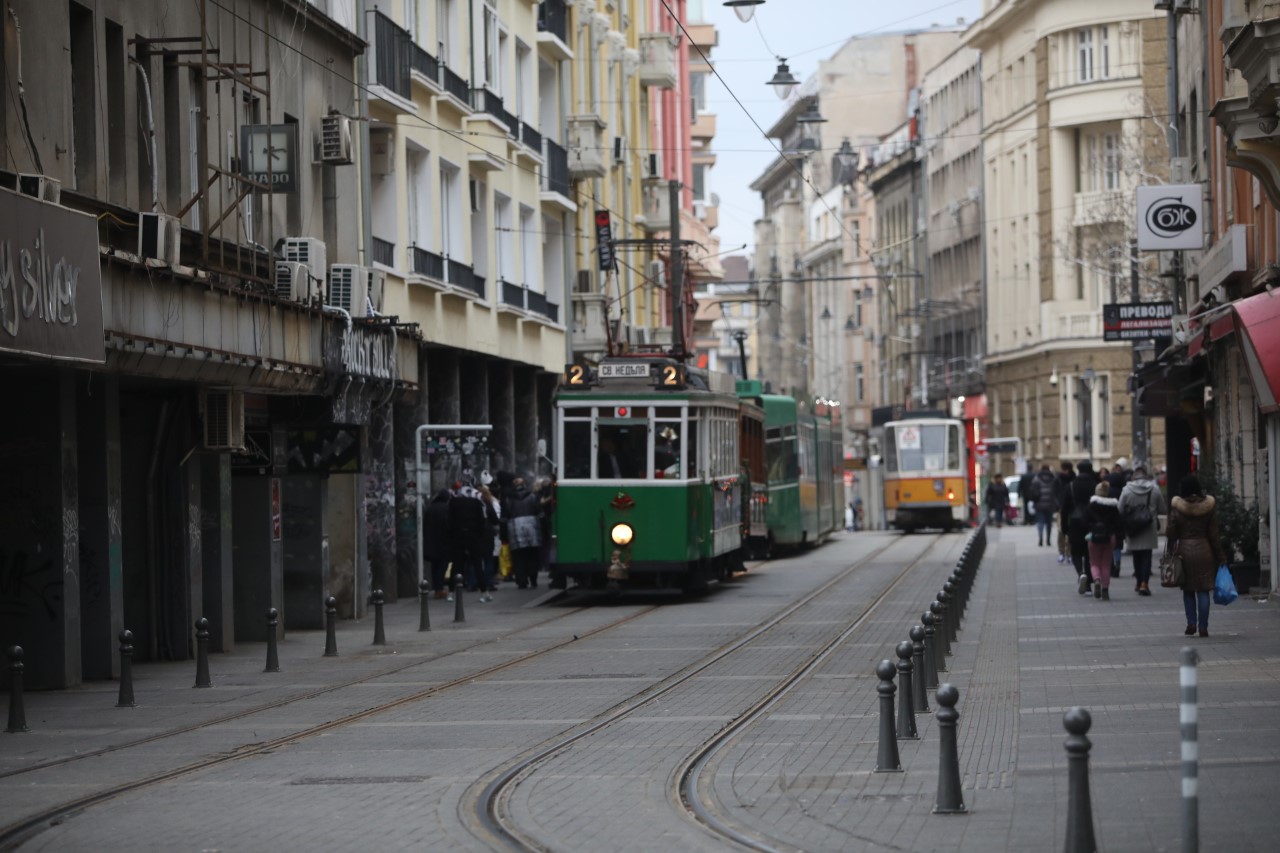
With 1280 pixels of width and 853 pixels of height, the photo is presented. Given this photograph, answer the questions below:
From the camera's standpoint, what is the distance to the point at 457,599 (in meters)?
26.7

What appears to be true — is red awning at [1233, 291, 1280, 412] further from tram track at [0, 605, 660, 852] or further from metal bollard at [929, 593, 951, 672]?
tram track at [0, 605, 660, 852]

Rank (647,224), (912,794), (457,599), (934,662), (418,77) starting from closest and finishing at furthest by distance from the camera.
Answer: (912,794) < (934,662) < (457,599) < (418,77) < (647,224)

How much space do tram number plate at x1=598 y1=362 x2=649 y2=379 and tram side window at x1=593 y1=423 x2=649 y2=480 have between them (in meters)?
0.70

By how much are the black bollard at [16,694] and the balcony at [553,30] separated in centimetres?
2849

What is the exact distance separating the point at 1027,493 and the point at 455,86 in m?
23.7

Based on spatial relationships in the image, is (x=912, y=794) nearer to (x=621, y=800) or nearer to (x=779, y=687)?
(x=621, y=800)

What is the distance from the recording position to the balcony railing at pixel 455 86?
3475 cm

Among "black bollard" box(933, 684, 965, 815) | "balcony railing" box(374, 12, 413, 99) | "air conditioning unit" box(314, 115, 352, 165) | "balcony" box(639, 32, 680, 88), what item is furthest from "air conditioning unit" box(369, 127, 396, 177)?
"balcony" box(639, 32, 680, 88)

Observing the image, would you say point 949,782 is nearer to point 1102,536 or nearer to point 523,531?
point 1102,536

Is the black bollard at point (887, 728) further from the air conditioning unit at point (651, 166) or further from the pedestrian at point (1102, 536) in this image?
the air conditioning unit at point (651, 166)

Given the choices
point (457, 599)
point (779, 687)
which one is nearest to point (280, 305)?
point (457, 599)

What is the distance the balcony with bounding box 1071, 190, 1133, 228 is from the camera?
64562 millimetres

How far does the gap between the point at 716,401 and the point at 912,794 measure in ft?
63.6

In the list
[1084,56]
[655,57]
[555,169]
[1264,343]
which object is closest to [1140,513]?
[1264,343]
